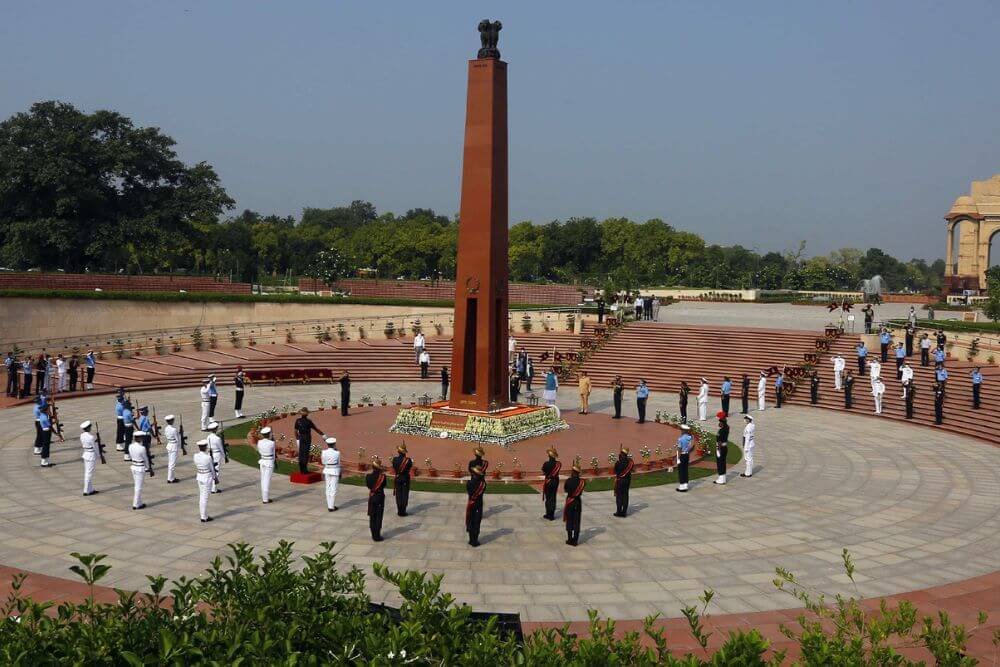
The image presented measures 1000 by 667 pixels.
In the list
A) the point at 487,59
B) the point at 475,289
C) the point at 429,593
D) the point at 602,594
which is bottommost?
the point at 602,594

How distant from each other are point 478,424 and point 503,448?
1.01 m

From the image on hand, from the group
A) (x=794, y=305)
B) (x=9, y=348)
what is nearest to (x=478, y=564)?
(x=9, y=348)

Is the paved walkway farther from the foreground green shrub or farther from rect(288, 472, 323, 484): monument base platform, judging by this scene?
the foreground green shrub

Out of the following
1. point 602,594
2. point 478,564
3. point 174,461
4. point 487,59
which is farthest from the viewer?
point 487,59

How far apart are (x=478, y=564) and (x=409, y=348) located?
82.6ft

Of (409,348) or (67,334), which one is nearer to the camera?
(409,348)

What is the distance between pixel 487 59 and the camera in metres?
21.1

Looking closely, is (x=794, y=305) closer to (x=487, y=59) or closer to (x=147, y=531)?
(x=487, y=59)

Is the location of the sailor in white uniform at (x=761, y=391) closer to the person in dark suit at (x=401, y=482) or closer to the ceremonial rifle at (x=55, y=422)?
the person in dark suit at (x=401, y=482)

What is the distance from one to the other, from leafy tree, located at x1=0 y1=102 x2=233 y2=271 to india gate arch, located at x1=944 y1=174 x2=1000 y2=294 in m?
69.8

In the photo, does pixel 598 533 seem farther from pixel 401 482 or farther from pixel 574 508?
pixel 401 482

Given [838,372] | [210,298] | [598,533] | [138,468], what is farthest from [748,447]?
[210,298]

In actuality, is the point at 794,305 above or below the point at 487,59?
below

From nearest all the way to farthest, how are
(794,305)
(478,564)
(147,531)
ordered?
(478,564) < (147,531) < (794,305)
